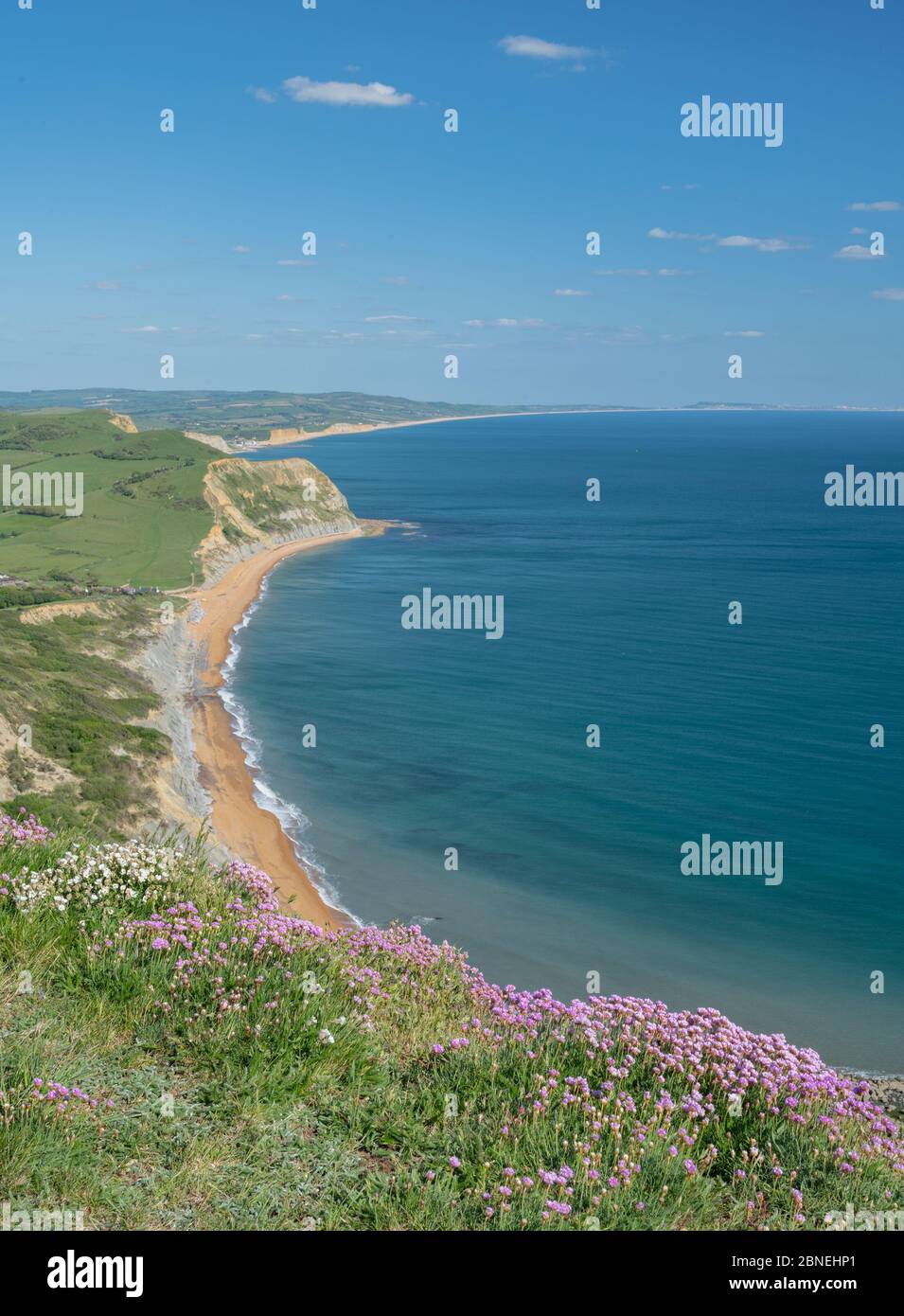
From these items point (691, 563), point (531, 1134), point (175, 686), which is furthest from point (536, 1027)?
point (691, 563)

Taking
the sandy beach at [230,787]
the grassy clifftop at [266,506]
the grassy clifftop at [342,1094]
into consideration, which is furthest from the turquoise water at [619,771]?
the grassy clifftop at [342,1094]

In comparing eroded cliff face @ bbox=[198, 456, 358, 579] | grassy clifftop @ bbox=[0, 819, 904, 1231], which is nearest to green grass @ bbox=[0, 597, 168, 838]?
grassy clifftop @ bbox=[0, 819, 904, 1231]

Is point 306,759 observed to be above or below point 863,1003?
above

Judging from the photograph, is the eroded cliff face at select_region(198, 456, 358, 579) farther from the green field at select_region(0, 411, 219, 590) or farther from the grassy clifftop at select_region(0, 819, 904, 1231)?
the grassy clifftop at select_region(0, 819, 904, 1231)

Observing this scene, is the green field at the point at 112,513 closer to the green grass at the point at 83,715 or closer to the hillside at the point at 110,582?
the hillside at the point at 110,582

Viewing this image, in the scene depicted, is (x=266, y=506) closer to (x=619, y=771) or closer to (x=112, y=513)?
(x=112, y=513)
